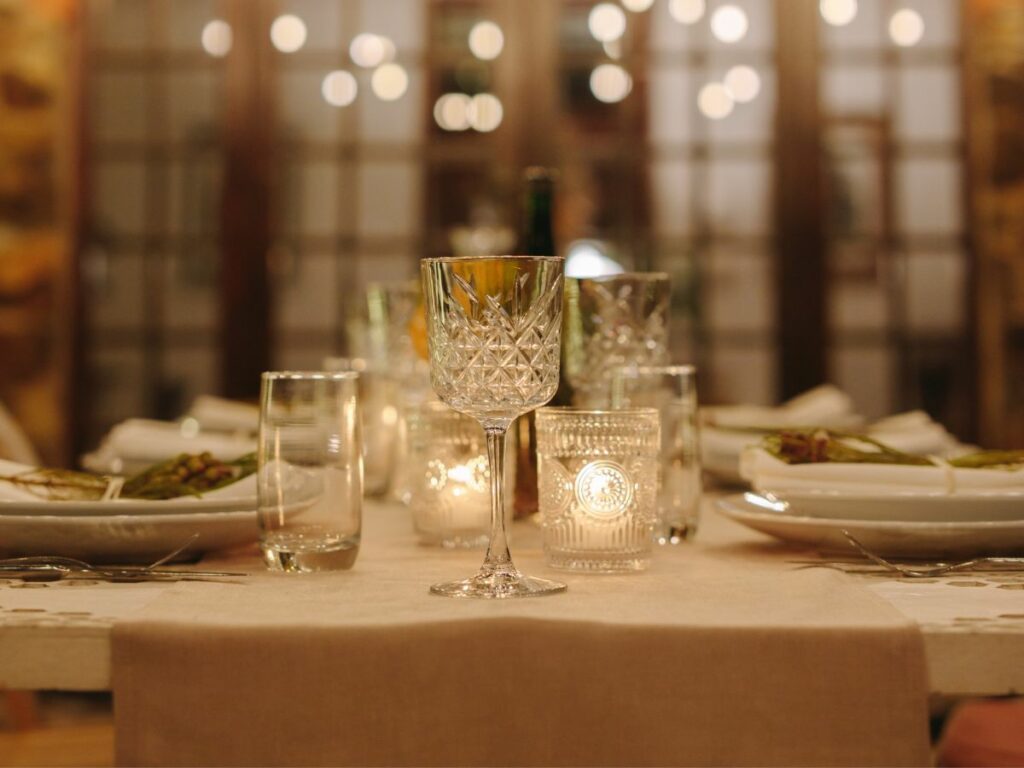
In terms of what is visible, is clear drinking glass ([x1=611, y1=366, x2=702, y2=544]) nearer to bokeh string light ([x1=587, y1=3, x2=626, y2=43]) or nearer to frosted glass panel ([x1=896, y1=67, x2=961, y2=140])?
bokeh string light ([x1=587, y1=3, x2=626, y2=43])

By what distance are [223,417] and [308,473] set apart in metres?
1.12

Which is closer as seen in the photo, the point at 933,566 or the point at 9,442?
the point at 933,566

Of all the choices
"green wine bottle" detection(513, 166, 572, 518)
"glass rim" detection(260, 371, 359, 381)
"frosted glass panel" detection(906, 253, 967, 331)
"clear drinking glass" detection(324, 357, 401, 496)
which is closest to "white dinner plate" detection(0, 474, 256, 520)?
"glass rim" detection(260, 371, 359, 381)

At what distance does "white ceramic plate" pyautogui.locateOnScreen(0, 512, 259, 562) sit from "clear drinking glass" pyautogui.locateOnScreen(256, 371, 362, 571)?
0.05 metres

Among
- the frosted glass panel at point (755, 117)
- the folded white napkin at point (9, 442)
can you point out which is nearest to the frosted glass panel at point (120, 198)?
the frosted glass panel at point (755, 117)

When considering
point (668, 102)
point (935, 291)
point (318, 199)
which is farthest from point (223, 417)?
point (935, 291)

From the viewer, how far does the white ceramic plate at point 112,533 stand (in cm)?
86

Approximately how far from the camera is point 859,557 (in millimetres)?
921

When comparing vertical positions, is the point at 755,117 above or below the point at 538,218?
above

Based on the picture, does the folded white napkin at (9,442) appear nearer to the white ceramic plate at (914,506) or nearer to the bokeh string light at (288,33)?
the white ceramic plate at (914,506)

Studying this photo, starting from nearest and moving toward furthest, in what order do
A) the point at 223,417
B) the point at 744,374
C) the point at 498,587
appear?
the point at 498,587 < the point at 223,417 < the point at 744,374

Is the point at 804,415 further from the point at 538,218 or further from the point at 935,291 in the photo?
the point at 935,291

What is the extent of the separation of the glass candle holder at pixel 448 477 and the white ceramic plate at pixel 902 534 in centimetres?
22

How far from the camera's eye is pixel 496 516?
826mm
